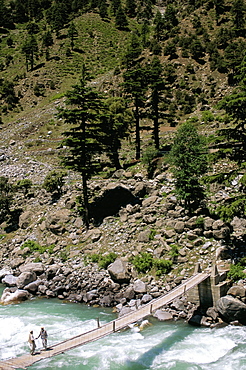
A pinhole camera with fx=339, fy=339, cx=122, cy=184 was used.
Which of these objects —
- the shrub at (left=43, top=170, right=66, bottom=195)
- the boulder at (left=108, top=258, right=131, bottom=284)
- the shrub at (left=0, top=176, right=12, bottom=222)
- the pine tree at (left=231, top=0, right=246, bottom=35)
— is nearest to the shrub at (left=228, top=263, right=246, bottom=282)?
the boulder at (left=108, top=258, right=131, bottom=284)

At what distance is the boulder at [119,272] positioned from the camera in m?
22.0

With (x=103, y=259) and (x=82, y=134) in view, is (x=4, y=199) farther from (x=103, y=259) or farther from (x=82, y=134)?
(x=103, y=259)

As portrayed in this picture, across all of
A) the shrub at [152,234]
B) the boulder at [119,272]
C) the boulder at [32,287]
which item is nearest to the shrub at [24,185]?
the boulder at [32,287]

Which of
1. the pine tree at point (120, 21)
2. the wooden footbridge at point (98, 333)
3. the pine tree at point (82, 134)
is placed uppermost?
the pine tree at point (120, 21)

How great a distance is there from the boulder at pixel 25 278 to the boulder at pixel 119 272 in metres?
6.05

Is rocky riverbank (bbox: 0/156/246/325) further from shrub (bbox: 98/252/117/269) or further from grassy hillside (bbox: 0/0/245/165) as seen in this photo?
grassy hillside (bbox: 0/0/245/165)

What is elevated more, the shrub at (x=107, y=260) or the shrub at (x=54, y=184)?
the shrub at (x=54, y=184)

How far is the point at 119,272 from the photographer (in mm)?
22234

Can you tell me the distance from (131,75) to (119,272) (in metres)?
24.4

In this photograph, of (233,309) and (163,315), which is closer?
(233,309)

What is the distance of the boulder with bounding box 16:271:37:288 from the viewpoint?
24.3 metres

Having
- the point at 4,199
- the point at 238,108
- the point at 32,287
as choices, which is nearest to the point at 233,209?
the point at 238,108

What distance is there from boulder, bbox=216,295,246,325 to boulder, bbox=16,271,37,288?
44.7 ft

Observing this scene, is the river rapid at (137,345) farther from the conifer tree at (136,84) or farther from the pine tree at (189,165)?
the conifer tree at (136,84)
